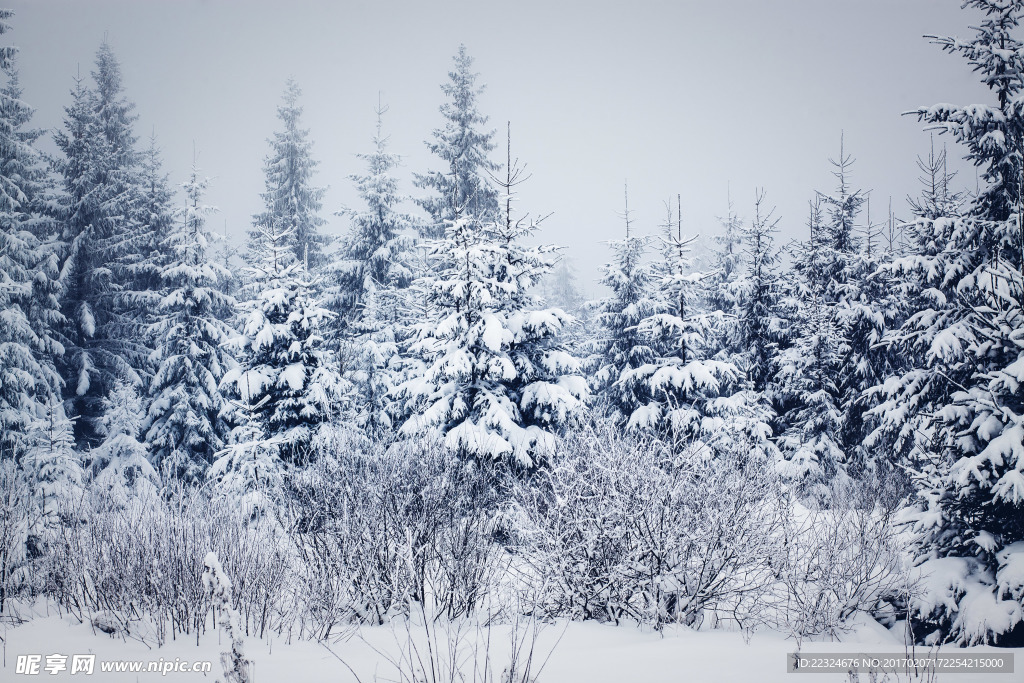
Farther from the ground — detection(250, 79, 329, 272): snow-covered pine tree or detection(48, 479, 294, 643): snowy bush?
detection(250, 79, 329, 272): snow-covered pine tree

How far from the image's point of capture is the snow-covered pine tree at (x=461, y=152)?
26.4 metres

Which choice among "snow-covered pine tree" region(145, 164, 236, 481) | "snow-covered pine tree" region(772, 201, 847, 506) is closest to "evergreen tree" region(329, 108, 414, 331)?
"snow-covered pine tree" region(145, 164, 236, 481)

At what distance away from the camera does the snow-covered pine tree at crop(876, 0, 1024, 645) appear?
259 inches

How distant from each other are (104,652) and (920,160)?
21252mm

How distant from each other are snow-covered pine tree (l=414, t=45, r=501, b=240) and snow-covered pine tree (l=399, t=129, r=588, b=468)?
1237cm

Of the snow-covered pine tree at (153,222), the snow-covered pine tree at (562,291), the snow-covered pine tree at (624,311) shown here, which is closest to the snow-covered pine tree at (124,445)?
the snow-covered pine tree at (153,222)

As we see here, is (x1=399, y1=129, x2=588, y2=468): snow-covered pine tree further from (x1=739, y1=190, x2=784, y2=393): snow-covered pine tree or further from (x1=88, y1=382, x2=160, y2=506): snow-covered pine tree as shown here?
(x1=739, y1=190, x2=784, y2=393): snow-covered pine tree

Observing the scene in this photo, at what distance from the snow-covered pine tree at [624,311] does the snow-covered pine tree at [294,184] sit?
18.8m

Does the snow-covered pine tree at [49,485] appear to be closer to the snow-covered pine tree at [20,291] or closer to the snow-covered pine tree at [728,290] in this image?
the snow-covered pine tree at [20,291]

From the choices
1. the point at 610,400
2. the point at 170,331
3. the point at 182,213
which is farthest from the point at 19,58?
the point at 610,400

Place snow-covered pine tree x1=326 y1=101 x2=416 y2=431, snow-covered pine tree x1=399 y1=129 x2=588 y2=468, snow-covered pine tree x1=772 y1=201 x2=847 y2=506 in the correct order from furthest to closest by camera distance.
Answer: snow-covered pine tree x1=326 y1=101 x2=416 y2=431
snow-covered pine tree x1=772 y1=201 x2=847 y2=506
snow-covered pine tree x1=399 y1=129 x2=588 y2=468

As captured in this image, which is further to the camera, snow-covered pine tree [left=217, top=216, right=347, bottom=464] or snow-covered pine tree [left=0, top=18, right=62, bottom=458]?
snow-covered pine tree [left=0, top=18, right=62, bottom=458]

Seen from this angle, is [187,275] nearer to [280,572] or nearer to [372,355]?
[372,355]

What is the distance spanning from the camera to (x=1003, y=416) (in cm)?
692
